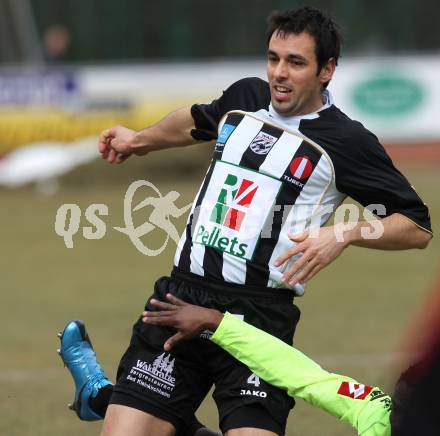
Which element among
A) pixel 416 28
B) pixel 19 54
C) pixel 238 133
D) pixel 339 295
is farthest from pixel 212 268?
pixel 416 28

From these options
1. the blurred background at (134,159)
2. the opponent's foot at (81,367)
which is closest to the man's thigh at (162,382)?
the opponent's foot at (81,367)

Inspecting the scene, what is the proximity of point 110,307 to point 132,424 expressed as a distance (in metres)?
5.57

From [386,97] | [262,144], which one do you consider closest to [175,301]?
[262,144]

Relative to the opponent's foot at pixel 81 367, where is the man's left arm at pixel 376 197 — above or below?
above

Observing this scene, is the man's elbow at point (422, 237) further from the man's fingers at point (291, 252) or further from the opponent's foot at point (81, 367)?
the opponent's foot at point (81, 367)

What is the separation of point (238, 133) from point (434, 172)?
17.7 m

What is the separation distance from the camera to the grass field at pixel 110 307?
7289 millimetres

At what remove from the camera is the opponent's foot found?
5.63m

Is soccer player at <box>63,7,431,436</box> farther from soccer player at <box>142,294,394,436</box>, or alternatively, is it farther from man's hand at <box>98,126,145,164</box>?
man's hand at <box>98,126,145,164</box>

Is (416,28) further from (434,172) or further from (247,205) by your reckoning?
(247,205)

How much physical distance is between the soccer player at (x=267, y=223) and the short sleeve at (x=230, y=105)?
44 mm

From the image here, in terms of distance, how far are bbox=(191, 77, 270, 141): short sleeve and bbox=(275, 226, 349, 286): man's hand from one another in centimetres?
76

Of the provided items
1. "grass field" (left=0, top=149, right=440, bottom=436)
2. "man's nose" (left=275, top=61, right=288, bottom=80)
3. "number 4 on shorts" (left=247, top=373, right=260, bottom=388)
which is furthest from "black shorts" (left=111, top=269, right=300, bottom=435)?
"grass field" (left=0, top=149, right=440, bottom=436)

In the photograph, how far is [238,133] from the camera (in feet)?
16.9
